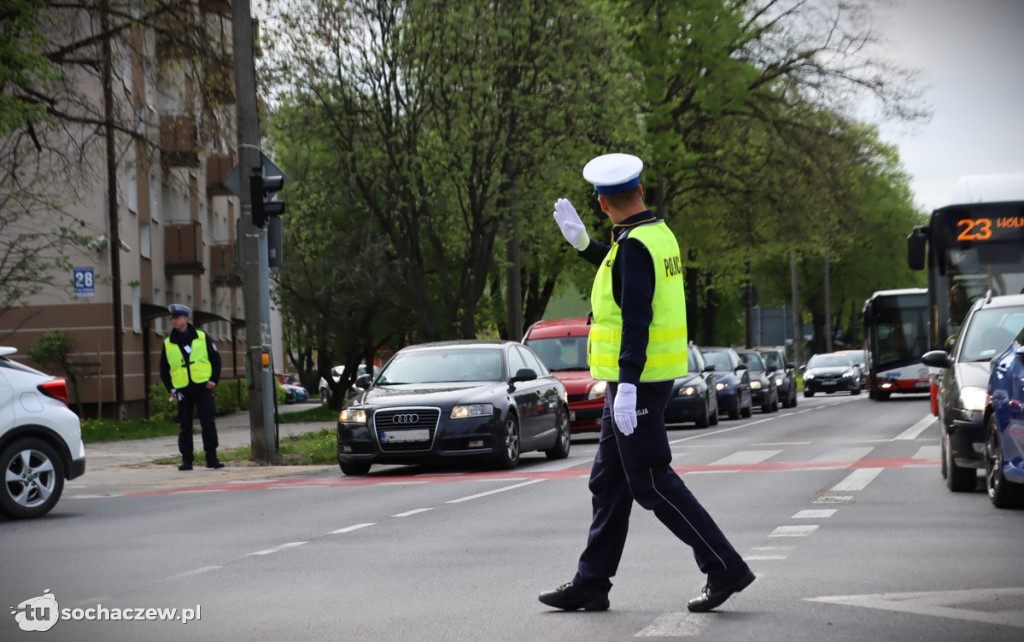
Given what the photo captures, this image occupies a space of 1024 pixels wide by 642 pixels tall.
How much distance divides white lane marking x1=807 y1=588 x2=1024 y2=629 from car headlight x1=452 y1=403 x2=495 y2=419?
1090cm

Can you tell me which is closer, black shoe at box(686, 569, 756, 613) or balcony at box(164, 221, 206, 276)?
black shoe at box(686, 569, 756, 613)

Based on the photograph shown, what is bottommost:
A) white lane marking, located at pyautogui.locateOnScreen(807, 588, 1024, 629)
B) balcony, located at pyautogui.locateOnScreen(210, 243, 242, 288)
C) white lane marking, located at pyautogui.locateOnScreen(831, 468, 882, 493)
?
white lane marking, located at pyautogui.locateOnScreen(807, 588, 1024, 629)

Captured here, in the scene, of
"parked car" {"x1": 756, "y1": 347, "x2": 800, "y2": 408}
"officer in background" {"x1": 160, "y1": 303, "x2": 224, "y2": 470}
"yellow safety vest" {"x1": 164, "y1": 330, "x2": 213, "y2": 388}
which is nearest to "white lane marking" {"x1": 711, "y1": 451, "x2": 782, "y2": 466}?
"officer in background" {"x1": 160, "y1": 303, "x2": 224, "y2": 470}

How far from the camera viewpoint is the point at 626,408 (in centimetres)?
714

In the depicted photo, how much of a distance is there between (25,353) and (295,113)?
9610 millimetres

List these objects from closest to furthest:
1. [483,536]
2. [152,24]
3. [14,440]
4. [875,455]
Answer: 1. [483,536]
2. [14,440]
3. [875,455]
4. [152,24]

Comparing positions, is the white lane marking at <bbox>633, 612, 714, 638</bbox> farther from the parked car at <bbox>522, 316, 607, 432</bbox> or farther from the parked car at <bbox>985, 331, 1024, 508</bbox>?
the parked car at <bbox>522, 316, 607, 432</bbox>

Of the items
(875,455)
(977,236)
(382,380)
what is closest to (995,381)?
(875,455)

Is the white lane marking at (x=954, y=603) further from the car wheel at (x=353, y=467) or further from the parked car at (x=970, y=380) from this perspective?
the car wheel at (x=353, y=467)

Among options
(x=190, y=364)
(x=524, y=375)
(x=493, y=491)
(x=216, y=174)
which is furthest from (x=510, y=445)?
(x=216, y=174)

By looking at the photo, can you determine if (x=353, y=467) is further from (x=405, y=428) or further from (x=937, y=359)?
(x=937, y=359)

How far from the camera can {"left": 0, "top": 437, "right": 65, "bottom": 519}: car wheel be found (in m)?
13.6

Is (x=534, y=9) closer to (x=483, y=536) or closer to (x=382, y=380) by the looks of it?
(x=382, y=380)

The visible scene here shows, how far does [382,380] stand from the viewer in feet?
65.2
